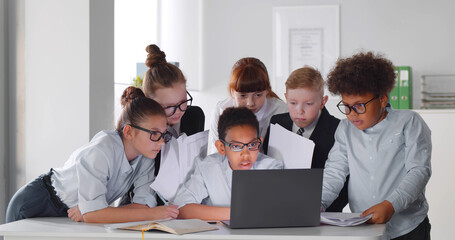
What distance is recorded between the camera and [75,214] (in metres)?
1.97

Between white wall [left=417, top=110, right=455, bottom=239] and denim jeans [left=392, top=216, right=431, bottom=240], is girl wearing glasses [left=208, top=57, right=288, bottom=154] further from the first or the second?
white wall [left=417, top=110, right=455, bottom=239]

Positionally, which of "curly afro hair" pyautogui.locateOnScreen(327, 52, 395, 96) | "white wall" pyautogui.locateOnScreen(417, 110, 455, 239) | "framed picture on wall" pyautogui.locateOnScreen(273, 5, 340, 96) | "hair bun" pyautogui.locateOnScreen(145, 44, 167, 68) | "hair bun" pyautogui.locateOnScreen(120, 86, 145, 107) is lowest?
"white wall" pyautogui.locateOnScreen(417, 110, 455, 239)

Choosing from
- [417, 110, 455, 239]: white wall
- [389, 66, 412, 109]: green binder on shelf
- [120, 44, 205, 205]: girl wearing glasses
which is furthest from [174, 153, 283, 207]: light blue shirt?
[389, 66, 412, 109]: green binder on shelf

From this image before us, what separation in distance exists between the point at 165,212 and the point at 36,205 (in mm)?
533

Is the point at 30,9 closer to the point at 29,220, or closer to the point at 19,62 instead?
the point at 19,62

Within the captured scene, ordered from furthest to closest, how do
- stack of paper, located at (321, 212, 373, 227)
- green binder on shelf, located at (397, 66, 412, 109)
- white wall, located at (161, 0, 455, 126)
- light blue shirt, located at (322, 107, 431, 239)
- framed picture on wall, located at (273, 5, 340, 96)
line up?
framed picture on wall, located at (273, 5, 340, 96), white wall, located at (161, 0, 455, 126), green binder on shelf, located at (397, 66, 412, 109), light blue shirt, located at (322, 107, 431, 239), stack of paper, located at (321, 212, 373, 227)

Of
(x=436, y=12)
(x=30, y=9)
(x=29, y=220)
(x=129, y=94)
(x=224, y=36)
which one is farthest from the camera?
(x=224, y=36)

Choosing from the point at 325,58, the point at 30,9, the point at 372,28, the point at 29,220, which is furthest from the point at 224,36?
the point at 29,220

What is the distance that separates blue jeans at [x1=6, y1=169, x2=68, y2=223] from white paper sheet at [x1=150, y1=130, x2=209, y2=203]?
1.21 ft

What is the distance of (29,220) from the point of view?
77.2 inches

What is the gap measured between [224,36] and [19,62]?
265cm

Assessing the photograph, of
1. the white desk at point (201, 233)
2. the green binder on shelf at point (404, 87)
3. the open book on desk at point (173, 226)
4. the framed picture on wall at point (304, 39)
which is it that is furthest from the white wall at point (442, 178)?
the open book on desk at point (173, 226)

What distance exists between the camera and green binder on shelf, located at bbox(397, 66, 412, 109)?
4656mm

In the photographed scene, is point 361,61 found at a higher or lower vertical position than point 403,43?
lower
